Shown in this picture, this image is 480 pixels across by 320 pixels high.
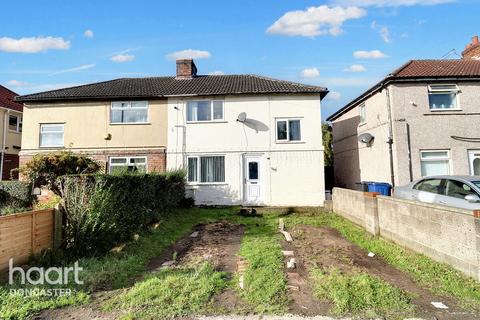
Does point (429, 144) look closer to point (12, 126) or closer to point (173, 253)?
point (173, 253)

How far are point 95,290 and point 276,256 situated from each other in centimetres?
358

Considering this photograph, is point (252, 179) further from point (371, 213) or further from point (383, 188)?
point (371, 213)

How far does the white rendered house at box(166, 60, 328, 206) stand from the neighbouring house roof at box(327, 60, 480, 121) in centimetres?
271

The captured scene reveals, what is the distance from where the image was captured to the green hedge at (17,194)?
11.1 meters

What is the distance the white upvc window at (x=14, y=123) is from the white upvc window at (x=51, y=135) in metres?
8.22

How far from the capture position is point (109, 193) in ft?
24.1

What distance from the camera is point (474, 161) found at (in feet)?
43.9

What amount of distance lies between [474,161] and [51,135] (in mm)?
20010

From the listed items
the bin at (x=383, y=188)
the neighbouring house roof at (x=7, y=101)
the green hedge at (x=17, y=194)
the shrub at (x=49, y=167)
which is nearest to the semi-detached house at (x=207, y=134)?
the bin at (x=383, y=188)

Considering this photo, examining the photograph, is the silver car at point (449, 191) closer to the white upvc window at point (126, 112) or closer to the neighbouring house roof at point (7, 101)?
the white upvc window at point (126, 112)

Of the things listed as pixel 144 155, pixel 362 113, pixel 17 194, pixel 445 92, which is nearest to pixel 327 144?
pixel 362 113

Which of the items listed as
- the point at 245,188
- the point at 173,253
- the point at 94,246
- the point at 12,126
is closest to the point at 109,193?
the point at 94,246

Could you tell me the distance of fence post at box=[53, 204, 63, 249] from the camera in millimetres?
6941

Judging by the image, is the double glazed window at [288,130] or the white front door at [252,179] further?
the double glazed window at [288,130]
